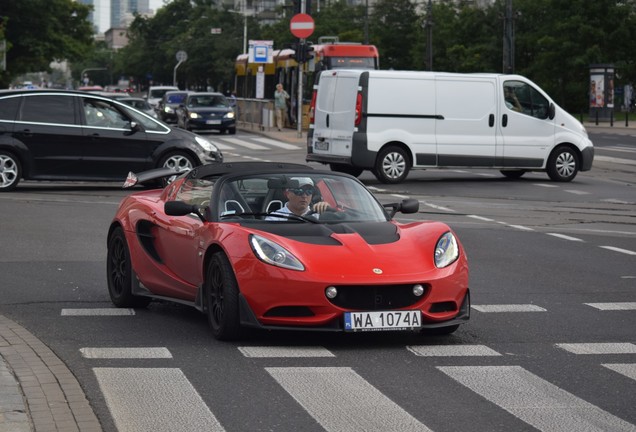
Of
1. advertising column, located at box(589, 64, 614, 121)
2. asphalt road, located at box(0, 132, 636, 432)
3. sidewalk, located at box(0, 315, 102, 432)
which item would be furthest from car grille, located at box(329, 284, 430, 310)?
advertising column, located at box(589, 64, 614, 121)

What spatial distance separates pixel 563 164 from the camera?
26.9 m

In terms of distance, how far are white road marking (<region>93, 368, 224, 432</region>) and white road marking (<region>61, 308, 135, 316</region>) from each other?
2.35 metres

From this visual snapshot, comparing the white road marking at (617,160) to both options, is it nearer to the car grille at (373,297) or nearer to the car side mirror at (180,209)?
the car side mirror at (180,209)

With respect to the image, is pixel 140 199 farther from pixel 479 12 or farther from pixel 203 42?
pixel 203 42

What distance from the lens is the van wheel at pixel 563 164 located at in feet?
87.9

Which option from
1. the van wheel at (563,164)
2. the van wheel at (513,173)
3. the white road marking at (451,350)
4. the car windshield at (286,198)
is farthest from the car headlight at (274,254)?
the van wheel at (513,173)

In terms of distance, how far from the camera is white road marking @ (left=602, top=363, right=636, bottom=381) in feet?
26.6

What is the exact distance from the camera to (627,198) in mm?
23469

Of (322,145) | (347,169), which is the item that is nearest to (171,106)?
(347,169)

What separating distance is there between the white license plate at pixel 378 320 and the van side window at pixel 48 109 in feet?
48.9

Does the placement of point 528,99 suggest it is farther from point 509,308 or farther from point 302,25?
point 509,308

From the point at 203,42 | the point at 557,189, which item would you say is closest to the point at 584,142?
the point at 557,189

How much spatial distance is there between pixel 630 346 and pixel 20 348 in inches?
156

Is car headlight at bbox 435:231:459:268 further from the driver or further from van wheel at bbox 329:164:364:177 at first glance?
van wheel at bbox 329:164:364:177
